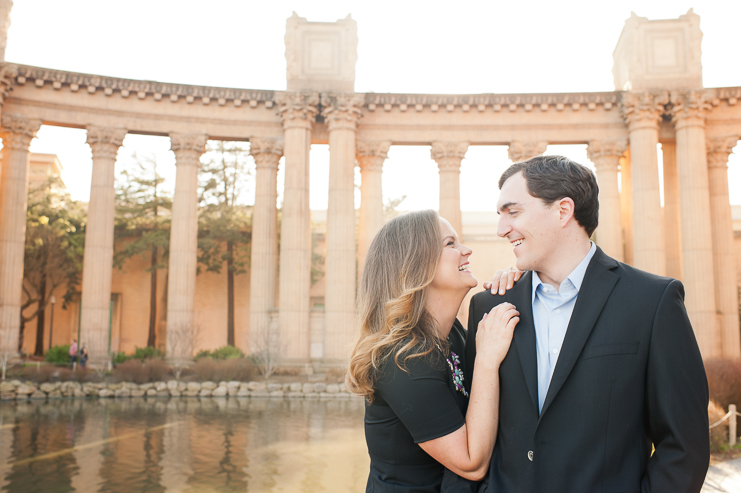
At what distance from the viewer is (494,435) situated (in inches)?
146

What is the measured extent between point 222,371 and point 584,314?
2588cm

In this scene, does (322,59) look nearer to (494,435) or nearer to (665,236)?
(665,236)

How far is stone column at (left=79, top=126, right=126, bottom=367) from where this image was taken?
104 ft

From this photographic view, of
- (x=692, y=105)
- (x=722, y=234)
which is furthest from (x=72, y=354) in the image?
(x=722, y=234)

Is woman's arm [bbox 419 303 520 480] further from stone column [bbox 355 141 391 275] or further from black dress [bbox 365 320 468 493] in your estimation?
stone column [bbox 355 141 391 275]

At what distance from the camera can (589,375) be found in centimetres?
336

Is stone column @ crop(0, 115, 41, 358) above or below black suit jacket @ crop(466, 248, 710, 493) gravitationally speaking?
above

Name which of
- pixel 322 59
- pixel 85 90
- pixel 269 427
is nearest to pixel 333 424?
pixel 269 427

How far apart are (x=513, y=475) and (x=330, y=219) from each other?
3010cm

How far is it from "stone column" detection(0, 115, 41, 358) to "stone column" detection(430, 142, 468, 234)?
24.2 meters

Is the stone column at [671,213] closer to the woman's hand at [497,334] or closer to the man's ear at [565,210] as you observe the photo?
the man's ear at [565,210]

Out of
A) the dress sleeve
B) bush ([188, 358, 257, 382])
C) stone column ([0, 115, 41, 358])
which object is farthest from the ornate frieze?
the dress sleeve

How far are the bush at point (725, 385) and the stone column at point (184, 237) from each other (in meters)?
25.4

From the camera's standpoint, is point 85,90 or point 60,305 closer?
point 85,90
